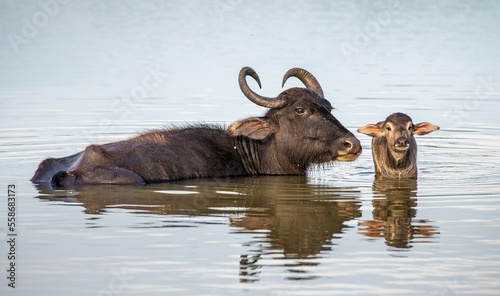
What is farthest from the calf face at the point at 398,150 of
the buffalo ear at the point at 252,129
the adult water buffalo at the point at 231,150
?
the buffalo ear at the point at 252,129

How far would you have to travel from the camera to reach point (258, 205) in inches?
491

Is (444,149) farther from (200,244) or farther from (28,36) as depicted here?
(28,36)

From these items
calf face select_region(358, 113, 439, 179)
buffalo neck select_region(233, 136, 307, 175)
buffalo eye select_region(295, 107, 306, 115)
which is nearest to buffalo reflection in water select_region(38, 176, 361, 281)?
buffalo neck select_region(233, 136, 307, 175)

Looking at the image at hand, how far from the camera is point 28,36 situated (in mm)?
37406

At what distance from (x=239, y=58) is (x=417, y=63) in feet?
19.2

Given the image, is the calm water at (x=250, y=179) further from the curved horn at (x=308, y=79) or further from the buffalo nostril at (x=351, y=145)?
the curved horn at (x=308, y=79)

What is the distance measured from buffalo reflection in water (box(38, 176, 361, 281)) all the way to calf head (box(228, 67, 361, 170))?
1.74 feet

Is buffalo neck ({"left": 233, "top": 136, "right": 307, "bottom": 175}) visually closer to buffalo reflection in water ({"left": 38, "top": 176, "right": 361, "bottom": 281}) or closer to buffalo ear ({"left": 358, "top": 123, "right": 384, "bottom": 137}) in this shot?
buffalo reflection in water ({"left": 38, "top": 176, "right": 361, "bottom": 281})

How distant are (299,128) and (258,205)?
2405 mm

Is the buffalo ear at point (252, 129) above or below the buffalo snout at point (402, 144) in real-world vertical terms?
above

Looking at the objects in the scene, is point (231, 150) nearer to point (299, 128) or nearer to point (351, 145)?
point (299, 128)

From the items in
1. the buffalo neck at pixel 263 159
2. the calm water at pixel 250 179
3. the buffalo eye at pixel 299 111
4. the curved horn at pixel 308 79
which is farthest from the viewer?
the curved horn at pixel 308 79

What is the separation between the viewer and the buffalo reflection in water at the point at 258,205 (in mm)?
10125

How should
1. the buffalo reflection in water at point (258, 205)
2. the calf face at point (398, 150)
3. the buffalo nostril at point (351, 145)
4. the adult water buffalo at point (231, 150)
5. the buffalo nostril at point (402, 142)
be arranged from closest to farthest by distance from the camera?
1. the buffalo reflection in water at point (258, 205)
2. the adult water buffalo at point (231, 150)
3. the buffalo nostril at point (351, 145)
4. the buffalo nostril at point (402, 142)
5. the calf face at point (398, 150)
